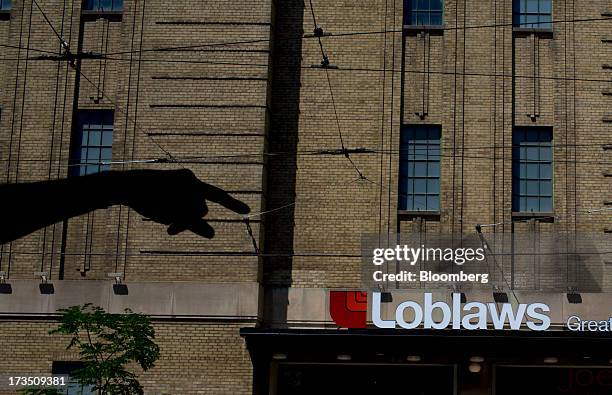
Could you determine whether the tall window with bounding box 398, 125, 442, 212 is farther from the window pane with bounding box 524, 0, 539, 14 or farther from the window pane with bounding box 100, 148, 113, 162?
the window pane with bounding box 100, 148, 113, 162

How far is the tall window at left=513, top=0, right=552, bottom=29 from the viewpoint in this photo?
23297 millimetres

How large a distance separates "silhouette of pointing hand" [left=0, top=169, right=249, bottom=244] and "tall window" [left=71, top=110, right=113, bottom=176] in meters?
0.27

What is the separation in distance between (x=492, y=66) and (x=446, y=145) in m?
2.17

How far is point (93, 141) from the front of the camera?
22.5 metres

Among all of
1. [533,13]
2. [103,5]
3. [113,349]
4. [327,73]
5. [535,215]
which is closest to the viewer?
[113,349]

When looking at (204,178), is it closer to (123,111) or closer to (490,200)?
(123,111)

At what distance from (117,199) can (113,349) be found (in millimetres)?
4359

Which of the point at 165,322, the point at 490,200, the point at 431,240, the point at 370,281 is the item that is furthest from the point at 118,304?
the point at 490,200

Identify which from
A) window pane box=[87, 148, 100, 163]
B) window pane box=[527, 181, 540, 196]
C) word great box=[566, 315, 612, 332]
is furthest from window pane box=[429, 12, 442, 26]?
window pane box=[87, 148, 100, 163]

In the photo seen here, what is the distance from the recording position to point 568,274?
21422 millimetres

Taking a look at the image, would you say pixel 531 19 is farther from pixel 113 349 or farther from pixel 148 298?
pixel 113 349

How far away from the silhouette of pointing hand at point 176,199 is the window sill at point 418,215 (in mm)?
3510

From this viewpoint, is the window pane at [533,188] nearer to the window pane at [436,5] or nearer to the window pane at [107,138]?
the window pane at [436,5]

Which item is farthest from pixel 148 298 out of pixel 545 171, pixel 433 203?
pixel 545 171
